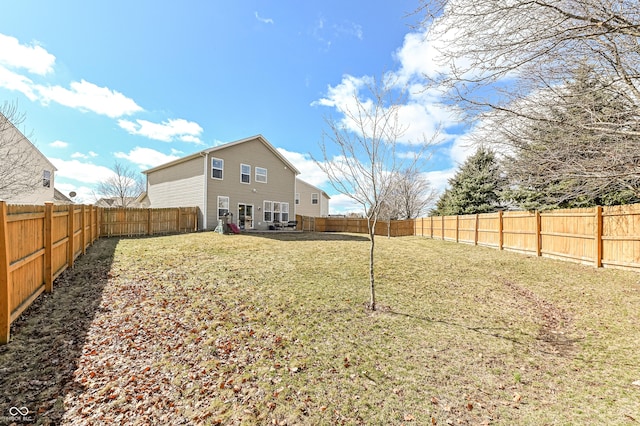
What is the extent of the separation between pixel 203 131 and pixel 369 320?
18228mm

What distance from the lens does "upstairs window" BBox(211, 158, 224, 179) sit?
57.4 feet

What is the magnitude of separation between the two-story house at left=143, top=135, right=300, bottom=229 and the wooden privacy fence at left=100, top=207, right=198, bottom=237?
0.81 meters

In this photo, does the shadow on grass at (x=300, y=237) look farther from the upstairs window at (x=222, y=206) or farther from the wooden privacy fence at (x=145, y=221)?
the wooden privacy fence at (x=145, y=221)

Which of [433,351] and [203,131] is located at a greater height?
[203,131]

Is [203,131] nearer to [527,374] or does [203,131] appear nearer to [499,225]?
[499,225]

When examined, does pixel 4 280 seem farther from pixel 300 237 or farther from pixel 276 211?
pixel 276 211

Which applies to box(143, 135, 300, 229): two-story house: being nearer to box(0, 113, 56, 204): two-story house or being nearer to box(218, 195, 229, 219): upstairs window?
box(218, 195, 229, 219): upstairs window

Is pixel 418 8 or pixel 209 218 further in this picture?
pixel 209 218

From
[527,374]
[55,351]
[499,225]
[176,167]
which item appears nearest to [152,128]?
[176,167]

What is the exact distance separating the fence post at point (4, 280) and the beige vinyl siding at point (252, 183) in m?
14.2

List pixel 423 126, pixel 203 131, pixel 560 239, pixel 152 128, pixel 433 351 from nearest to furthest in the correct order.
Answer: pixel 433 351, pixel 423 126, pixel 560 239, pixel 203 131, pixel 152 128

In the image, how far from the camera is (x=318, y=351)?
3840mm

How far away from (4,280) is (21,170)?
19.2m

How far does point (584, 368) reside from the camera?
368 centimetres
